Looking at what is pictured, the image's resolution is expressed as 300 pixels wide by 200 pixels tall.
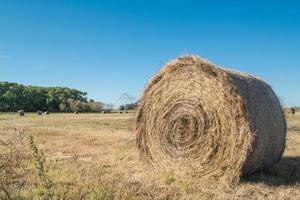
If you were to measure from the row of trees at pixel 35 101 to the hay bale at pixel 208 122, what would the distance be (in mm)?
55874

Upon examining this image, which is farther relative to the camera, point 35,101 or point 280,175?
point 35,101

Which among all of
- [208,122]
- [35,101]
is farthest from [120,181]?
[35,101]

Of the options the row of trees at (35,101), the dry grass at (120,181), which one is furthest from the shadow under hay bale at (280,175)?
the row of trees at (35,101)

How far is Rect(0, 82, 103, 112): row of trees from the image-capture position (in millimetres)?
65625

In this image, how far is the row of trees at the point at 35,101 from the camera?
65625 millimetres

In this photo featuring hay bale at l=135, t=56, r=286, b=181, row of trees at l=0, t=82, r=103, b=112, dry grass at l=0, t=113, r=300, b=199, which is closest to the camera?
dry grass at l=0, t=113, r=300, b=199

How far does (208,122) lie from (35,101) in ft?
202

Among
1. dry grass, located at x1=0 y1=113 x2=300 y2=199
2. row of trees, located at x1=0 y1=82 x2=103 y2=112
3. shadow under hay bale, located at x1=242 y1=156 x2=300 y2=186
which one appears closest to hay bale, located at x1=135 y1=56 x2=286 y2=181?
shadow under hay bale, located at x1=242 y1=156 x2=300 y2=186

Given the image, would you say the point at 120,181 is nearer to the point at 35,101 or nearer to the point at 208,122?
the point at 208,122

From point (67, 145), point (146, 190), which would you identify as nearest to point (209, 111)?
point (146, 190)

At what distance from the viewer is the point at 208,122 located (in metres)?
8.44

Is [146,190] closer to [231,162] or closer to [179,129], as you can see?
[231,162]

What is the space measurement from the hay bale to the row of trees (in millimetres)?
55874

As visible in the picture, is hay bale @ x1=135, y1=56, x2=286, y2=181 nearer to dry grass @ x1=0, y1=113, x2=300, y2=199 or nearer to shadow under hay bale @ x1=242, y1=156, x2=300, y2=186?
shadow under hay bale @ x1=242, y1=156, x2=300, y2=186
